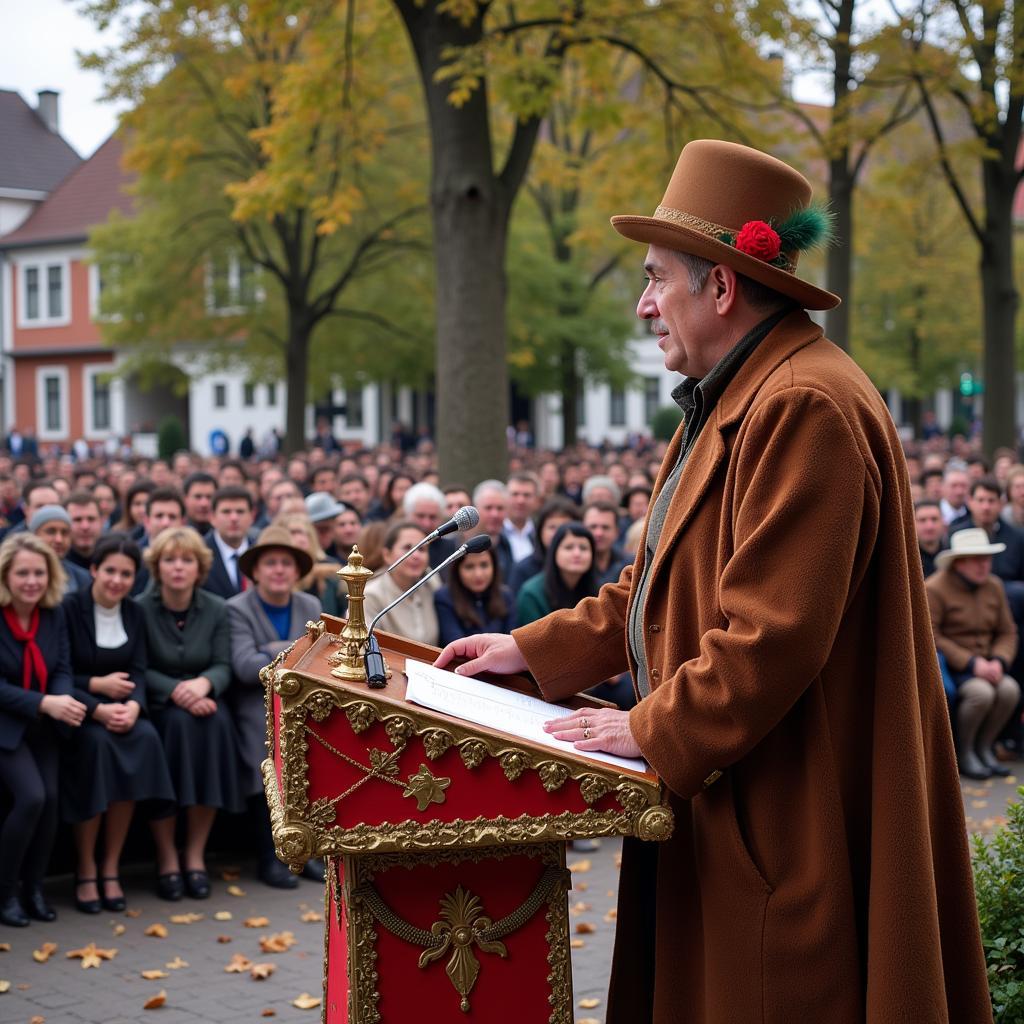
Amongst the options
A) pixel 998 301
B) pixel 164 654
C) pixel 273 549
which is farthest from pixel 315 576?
pixel 998 301

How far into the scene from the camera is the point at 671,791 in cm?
312

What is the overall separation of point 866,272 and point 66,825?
3684 cm

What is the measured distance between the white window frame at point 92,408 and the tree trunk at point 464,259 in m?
48.3

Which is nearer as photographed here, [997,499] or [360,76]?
[997,499]

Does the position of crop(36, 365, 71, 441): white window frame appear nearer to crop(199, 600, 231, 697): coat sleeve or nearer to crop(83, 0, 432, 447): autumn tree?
crop(83, 0, 432, 447): autumn tree

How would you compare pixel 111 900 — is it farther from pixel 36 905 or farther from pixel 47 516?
pixel 47 516

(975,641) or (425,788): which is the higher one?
(425,788)

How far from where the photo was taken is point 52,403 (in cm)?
6203

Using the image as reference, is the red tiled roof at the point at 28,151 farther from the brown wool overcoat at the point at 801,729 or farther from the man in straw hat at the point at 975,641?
the brown wool overcoat at the point at 801,729

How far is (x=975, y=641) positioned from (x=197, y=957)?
21.2 feet

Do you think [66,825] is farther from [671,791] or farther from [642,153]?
[642,153]

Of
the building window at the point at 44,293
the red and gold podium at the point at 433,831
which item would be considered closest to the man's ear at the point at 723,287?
the red and gold podium at the point at 433,831

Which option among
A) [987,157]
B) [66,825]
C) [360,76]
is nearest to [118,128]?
[360,76]

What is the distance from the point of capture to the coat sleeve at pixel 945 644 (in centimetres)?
1081
